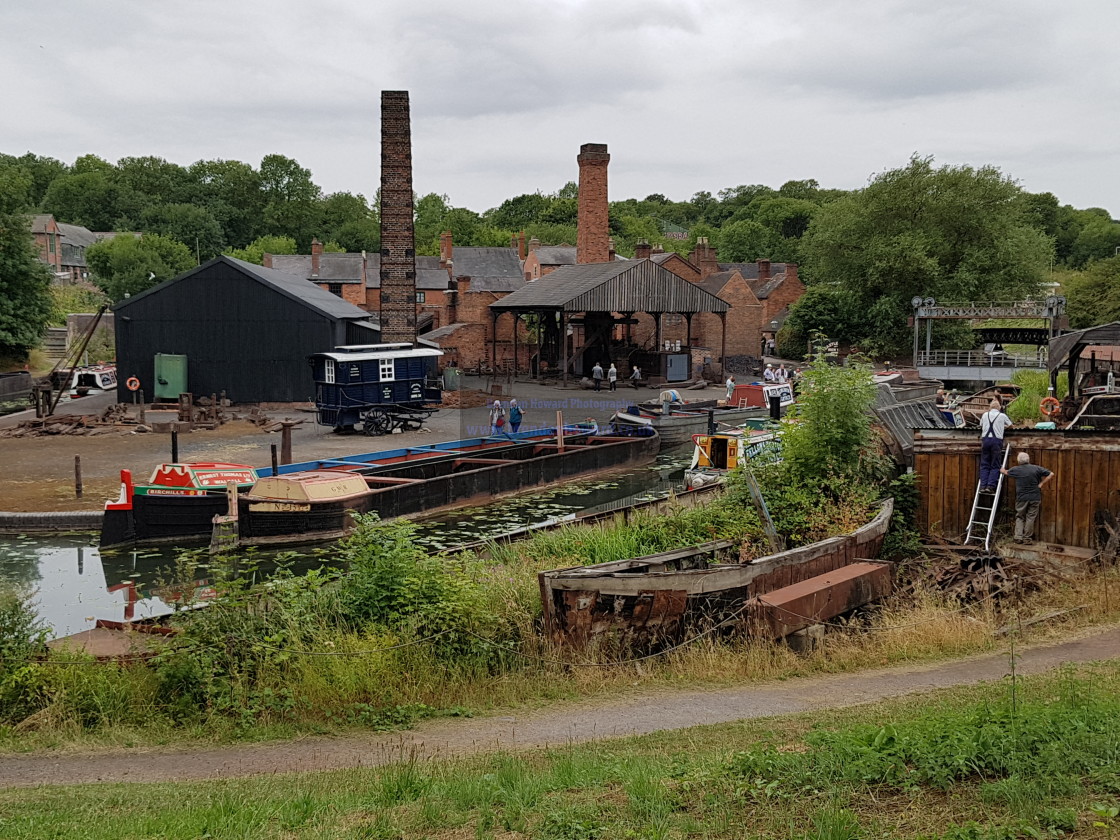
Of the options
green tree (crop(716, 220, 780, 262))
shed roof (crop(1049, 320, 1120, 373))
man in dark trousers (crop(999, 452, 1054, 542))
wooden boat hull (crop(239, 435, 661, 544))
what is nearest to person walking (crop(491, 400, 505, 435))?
wooden boat hull (crop(239, 435, 661, 544))

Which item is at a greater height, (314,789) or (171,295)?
(171,295)

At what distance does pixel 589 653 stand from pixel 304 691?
2.83 metres

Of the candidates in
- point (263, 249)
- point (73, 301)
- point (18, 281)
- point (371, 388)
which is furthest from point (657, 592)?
point (263, 249)

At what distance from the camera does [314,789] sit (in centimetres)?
621

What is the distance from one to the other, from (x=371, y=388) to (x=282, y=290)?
909cm

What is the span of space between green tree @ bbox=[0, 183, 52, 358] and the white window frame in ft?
78.6

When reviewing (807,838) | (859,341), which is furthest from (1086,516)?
(859,341)

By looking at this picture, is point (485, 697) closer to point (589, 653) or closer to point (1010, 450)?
point (589, 653)

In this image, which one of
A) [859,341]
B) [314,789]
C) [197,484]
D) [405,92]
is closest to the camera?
[314,789]

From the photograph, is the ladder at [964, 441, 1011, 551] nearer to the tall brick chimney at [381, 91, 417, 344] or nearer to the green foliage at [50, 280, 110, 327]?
the tall brick chimney at [381, 91, 417, 344]

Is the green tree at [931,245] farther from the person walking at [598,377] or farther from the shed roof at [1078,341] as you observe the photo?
the shed roof at [1078,341]

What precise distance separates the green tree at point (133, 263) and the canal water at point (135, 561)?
5276cm

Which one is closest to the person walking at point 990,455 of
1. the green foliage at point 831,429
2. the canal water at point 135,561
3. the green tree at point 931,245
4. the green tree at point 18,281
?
the green foliage at point 831,429

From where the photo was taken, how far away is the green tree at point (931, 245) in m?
53.1
